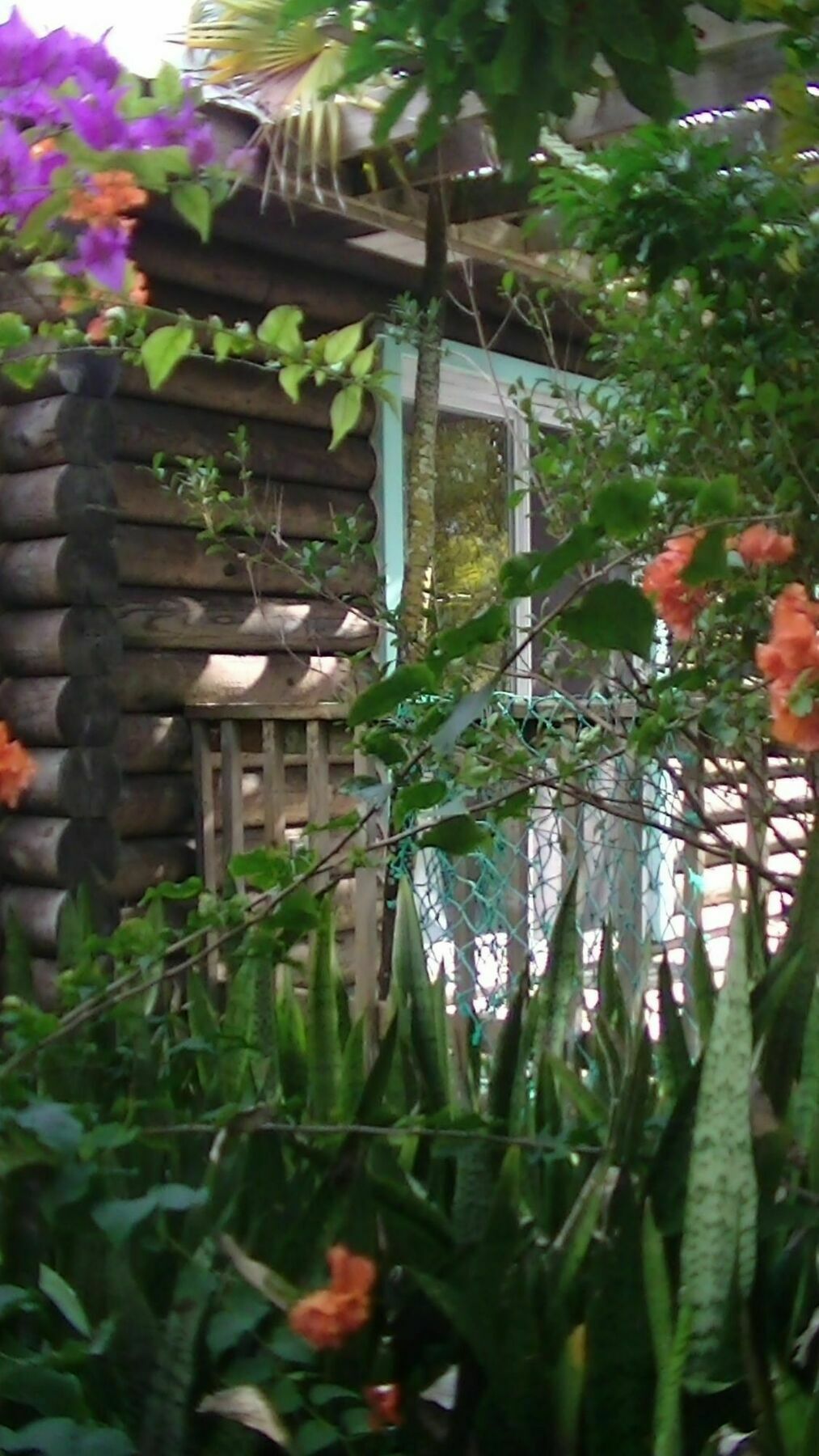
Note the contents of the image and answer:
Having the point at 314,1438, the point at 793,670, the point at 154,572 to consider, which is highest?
the point at 154,572

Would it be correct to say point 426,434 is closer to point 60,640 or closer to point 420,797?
point 60,640

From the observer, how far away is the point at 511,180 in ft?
4.19

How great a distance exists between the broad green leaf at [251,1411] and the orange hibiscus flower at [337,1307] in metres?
0.04

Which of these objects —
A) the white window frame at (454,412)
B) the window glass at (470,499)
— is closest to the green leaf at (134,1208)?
the white window frame at (454,412)

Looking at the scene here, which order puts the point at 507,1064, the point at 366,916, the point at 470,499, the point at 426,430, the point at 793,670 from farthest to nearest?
the point at 470,499 → the point at 426,430 → the point at 366,916 → the point at 507,1064 → the point at 793,670

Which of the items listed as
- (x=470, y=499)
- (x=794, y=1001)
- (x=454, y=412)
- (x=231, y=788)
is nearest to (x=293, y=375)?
(x=794, y=1001)

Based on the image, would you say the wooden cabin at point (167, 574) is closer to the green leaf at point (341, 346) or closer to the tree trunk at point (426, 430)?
the tree trunk at point (426, 430)

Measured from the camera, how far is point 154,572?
4.06 m

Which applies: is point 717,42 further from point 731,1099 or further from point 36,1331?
point 36,1331

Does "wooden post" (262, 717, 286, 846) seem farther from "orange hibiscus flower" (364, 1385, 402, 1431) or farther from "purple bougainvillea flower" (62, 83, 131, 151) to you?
"orange hibiscus flower" (364, 1385, 402, 1431)

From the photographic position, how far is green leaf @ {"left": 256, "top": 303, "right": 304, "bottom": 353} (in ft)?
4.35

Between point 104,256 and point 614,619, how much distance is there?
70 cm

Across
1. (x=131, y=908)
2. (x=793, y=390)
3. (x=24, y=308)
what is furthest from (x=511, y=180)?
(x=131, y=908)

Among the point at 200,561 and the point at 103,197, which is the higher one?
the point at 200,561
